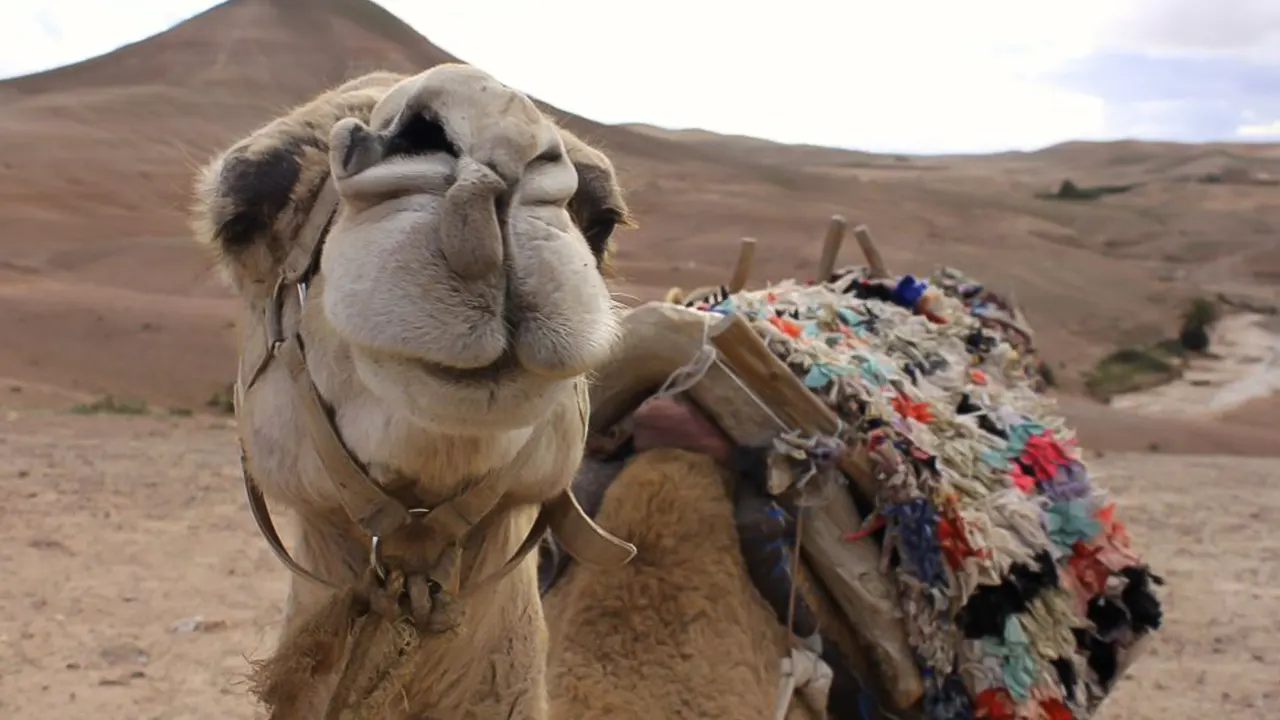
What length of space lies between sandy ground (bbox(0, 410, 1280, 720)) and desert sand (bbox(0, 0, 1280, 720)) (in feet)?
0.08

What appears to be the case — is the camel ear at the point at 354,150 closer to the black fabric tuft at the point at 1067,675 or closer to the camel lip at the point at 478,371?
the camel lip at the point at 478,371

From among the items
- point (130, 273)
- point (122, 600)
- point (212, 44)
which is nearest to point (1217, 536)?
point (122, 600)

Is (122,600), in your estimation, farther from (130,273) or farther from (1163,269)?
(1163,269)

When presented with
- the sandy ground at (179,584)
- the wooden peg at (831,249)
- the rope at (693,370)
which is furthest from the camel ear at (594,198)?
the wooden peg at (831,249)

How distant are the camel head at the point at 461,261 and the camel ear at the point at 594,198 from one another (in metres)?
0.33

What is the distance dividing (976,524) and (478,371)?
1.94m

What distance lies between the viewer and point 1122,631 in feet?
11.2

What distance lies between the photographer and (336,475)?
1701mm

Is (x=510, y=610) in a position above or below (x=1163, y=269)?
above

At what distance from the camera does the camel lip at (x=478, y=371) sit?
1.45m

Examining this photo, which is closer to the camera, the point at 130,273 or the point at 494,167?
the point at 494,167

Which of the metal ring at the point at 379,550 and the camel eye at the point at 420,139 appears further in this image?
the metal ring at the point at 379,550

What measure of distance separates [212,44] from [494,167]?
188 ft

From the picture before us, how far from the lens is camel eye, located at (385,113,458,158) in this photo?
1.52 metres
